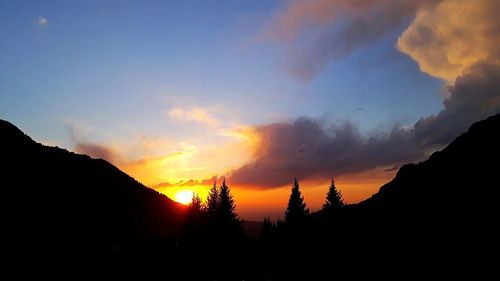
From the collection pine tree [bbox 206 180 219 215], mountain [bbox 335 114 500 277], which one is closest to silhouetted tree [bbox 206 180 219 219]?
pine tree [bbox 206 180 219 215]

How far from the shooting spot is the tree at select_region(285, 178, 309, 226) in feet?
126

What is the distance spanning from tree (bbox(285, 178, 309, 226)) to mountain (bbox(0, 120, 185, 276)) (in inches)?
522

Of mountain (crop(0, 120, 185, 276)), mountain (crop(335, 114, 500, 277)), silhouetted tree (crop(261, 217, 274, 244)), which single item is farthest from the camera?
silhouetted tree (crop(261, 217, 274, 244))

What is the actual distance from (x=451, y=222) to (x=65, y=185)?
89.0 metres

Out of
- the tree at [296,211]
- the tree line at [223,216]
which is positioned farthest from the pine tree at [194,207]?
the tree at [296,211]

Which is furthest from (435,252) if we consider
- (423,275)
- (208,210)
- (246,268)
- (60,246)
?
(60,246)

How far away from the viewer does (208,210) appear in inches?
1528

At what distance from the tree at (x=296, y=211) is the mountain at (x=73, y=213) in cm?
1326

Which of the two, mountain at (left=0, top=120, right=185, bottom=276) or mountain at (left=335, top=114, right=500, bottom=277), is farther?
mountain at (left=0, top=120, right=185, bottom=276)

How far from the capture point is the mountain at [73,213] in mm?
46188

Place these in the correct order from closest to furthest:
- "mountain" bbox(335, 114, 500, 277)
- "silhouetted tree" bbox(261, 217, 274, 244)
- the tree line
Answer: "mountain" bbox(335, 114, 500, 277) → the tree line → "silhouetted tree" bbox(261, 217, 274, 244)

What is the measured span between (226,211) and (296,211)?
25.2ft

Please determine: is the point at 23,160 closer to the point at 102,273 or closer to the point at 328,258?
the point at 102,273

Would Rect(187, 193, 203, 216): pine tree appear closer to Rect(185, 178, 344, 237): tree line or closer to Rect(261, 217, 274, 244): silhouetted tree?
Rect(185, 178, 344, 237): tree line
